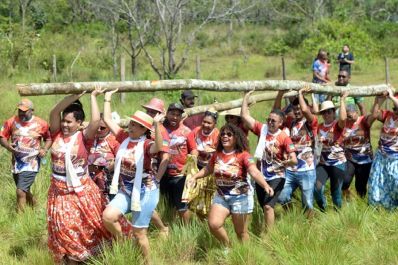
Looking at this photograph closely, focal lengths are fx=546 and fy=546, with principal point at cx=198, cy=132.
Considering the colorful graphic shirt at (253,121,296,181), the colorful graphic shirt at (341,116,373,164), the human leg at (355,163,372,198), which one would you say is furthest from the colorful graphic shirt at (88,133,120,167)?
the human leg at (355,163,372,198)

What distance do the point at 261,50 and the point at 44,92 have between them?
1160 inches

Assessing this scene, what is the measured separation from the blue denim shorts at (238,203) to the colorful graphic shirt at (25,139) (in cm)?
298

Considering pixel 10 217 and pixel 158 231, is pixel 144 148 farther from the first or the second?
pixel 10 217

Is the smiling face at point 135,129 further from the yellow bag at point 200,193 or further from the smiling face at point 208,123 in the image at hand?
the smiling face at point 208,123

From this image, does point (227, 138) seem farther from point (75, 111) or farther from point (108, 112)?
point (75, 111)

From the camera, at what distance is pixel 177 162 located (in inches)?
262

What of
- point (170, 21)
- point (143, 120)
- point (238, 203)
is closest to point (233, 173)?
point (238, 203)

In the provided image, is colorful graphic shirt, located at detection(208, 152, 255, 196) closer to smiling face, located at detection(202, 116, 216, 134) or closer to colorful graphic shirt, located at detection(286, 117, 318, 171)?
smiling face, located at detection(202, 116, 216, 134)

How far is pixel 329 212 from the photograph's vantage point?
267 inches

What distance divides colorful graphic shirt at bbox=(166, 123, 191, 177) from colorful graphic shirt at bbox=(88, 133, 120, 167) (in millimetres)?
677

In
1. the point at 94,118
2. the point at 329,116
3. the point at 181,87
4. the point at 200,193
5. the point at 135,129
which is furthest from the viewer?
the point at 329,116

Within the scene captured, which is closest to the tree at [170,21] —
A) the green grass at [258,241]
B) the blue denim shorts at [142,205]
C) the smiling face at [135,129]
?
the green grass at [258,241]

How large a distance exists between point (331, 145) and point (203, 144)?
1.66 m

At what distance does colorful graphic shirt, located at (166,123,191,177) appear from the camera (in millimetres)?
6605
